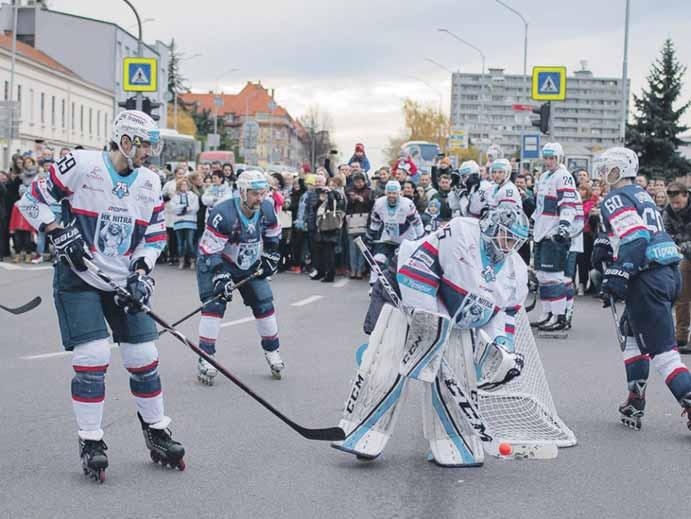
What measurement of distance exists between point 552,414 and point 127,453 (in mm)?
2830

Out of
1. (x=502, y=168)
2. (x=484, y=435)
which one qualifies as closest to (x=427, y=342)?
(x=484, y=435)

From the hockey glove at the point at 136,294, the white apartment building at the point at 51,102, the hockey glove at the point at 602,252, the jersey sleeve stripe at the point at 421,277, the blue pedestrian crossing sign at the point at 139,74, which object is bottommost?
the hockey glove at the point at 136,294

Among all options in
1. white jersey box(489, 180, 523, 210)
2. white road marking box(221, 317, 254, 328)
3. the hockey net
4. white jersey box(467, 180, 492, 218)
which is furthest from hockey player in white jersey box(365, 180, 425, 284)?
the hockey net

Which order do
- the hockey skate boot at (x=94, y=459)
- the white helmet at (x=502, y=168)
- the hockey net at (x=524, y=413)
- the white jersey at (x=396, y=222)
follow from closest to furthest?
the hockey skate boot at (x=94, y=459)
the hockey net at (x=524, y=413)
the white helmet at (x=502, y=168)
the white jersey at (x=396, y=222)

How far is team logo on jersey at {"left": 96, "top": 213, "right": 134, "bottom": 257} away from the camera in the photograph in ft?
20.9

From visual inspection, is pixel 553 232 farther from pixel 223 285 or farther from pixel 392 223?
pixel 223 285

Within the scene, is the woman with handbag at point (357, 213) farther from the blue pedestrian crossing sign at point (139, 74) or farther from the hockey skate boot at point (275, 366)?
the hockey skate boot at point (275, 366)

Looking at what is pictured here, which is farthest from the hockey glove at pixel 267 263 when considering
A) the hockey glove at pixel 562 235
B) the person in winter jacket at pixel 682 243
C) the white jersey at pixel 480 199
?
the white jersey at pixel 480 199

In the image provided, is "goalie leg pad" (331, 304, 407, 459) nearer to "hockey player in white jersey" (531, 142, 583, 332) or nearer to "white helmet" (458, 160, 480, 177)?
"hockey player in white jersey" (531, 142, 583, 332)

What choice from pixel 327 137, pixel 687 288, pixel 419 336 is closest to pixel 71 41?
pixel 327 137

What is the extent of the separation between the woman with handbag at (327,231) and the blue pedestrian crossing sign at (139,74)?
19.5 feet

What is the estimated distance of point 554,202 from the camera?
1359 centimetres

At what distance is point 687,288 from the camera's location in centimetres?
1272

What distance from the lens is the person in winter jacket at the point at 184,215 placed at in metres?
21.1
